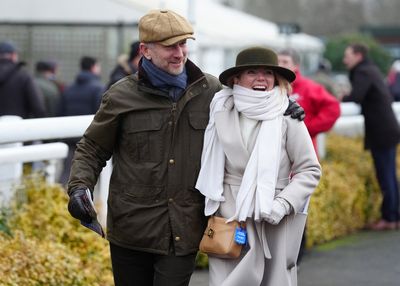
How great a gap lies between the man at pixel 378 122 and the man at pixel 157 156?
16.1 feet

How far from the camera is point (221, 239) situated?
4.73 metres

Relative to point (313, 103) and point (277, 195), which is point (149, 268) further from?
point (313, 103)

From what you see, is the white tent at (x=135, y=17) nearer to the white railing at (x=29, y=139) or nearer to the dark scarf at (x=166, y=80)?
the white railing at (x=29, y=139)

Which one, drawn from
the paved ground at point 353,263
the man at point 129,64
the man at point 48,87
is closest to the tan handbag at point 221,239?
the paved ground at point 353,263

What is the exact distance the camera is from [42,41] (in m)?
16.8

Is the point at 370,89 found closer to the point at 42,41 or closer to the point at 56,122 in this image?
the point at 56,122

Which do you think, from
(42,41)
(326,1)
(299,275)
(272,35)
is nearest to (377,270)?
(299,275)

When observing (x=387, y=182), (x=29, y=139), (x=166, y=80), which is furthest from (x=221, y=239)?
(x=387, y=182)

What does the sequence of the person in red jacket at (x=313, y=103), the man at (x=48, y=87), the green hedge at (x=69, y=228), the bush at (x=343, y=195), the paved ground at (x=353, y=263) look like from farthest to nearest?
the man at (x=48, y=87), the bush at (x=343, y=195), the person in red jacket at (x=313, y=103), the paved ground at (x=353, y=263), the green hedge at (x=69, y=228)

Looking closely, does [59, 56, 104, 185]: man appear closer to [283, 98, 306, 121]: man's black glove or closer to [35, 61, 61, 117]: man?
[35, 61, 61, 117]: man

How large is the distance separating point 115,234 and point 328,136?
270 inches

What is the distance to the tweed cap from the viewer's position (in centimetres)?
477

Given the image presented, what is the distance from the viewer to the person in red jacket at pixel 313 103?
25.3ft

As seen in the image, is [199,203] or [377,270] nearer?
[199,203]
